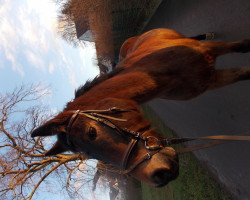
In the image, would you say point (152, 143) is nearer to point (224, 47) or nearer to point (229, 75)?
point (229, 75)

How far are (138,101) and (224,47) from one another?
1.65 m

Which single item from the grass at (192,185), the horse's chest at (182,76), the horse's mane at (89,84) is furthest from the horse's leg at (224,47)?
the grass at (192,185)

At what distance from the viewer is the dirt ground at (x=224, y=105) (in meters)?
6.27

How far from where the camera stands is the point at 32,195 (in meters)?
14.2

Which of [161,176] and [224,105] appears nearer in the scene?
[161,176]

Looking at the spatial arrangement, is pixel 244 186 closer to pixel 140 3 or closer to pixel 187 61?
pixel 187 61

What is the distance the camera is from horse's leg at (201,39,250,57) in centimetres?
487

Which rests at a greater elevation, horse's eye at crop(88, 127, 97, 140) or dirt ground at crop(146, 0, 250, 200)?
horse's eye at crop(88, 127, 97, 140)

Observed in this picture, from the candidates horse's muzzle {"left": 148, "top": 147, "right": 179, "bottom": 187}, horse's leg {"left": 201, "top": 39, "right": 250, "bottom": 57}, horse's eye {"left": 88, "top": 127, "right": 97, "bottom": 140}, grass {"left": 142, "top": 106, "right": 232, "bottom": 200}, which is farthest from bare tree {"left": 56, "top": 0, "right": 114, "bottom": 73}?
horse's muzzle {"left": 148, "top": 147, "right": 179, "bottom": 187}

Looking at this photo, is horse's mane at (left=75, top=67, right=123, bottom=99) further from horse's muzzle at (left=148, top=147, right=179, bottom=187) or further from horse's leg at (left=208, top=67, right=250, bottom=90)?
horse's muzzle at (left=148, top=147, right=179, bottom=187)

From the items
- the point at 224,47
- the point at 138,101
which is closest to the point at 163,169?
the point at 138,101

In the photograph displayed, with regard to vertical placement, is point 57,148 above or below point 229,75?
below

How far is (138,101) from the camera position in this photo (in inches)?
169

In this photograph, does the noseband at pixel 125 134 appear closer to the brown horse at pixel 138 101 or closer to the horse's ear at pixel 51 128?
the brown horse at pixel 138 101
